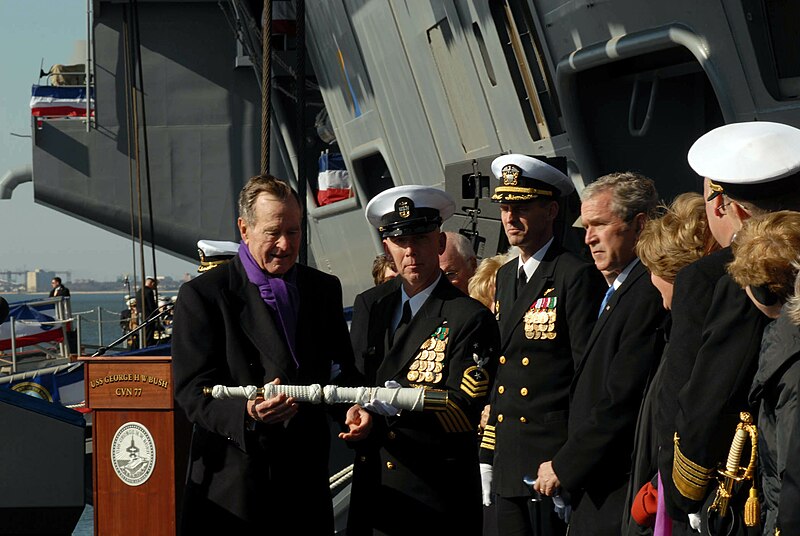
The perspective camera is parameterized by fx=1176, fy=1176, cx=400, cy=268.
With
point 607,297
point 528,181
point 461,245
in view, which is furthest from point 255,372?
point 461,245

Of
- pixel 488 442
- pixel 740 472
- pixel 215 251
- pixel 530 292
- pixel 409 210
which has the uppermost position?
pixel 215 251

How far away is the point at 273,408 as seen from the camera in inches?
115

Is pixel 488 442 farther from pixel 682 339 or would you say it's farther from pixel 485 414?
pixel 682 339

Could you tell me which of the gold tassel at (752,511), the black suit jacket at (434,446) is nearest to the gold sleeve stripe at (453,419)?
the black suit jacket at (434,446)

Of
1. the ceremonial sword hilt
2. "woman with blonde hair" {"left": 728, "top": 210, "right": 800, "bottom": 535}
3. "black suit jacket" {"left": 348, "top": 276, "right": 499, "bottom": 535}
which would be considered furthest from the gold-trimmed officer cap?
"woman with blonde hair" {"left": 728, "top": 210, "right": 800, "bottom": 535}

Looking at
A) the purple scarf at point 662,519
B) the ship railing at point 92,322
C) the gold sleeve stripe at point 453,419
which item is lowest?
the purple scarf at point 662,519

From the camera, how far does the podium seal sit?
13.8 ft

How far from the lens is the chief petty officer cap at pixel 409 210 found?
11.3ft

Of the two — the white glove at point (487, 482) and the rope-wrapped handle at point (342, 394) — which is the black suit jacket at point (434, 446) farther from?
the white glove at point (487, 482)

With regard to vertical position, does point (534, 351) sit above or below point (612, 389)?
above

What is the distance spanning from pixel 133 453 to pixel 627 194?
1.98 meters

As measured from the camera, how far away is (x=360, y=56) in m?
13.9

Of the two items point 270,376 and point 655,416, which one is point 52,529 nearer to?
point 270,376

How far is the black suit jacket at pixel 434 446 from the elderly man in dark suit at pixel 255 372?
0.16 metres
